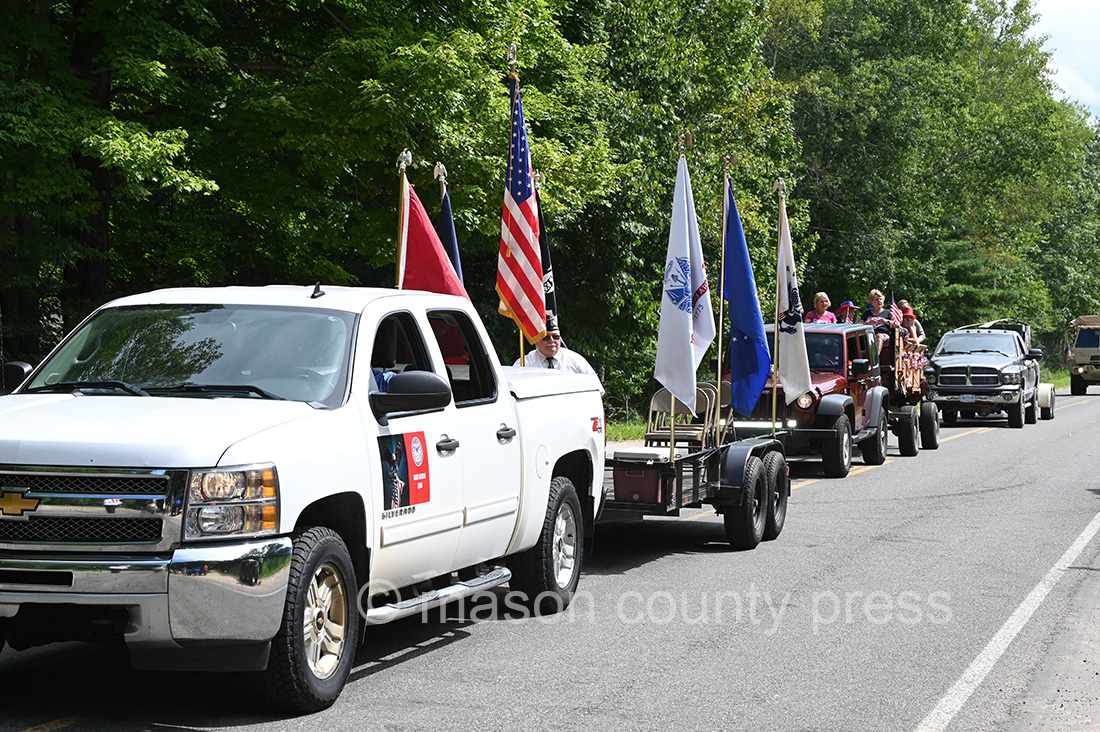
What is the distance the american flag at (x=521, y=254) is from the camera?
39.3ft

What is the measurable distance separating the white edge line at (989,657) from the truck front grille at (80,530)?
3503 mm

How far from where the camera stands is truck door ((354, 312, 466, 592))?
6340mm

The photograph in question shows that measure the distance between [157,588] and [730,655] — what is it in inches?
132

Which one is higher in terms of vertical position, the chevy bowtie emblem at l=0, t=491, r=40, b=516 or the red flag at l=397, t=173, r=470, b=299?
the red flag at l=397, t=173, r=470, b=299

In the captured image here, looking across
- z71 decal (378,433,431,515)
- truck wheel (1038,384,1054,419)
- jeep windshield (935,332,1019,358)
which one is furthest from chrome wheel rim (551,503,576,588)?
truck wheel (1038,384,1054,419)

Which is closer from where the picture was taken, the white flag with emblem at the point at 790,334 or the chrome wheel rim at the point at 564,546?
the chrome wheel rim at the point at 564,546

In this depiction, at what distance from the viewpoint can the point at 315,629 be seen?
19.3ft

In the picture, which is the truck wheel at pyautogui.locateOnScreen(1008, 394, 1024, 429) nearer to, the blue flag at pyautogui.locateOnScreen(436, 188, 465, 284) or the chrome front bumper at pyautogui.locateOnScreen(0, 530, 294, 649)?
the blue flag at pyautogui.locateOnScreen(436, 188, 465, 284)

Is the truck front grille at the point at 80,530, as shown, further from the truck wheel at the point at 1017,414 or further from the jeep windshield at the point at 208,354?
the truck wheel at the point at 1017,414

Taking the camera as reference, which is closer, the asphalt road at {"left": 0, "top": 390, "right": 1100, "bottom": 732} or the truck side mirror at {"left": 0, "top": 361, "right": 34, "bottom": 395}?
the asphalt road at {"left": 0, "top": 390, "right": 1100, "bottom": 732}

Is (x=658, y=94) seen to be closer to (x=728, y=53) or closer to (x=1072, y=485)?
(x=728, y=53)

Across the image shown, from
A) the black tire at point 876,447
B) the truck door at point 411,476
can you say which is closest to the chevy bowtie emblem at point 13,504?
the truck door at point 411,476

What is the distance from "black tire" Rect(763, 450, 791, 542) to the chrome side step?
4349 millimetres

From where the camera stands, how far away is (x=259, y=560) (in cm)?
536
